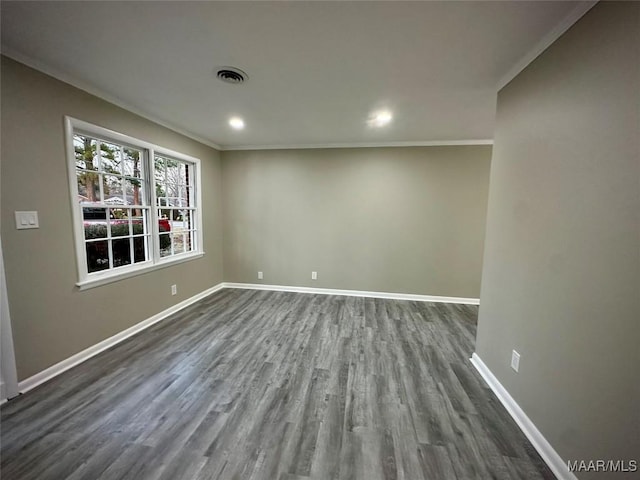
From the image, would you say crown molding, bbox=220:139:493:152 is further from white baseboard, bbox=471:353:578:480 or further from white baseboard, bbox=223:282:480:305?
white baseboard, bbox=471:353:578:480

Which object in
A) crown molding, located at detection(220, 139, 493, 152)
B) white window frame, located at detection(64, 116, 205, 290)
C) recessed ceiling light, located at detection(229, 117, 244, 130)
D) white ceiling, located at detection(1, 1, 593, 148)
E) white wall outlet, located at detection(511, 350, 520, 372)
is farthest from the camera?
crown molding, located at detection(220, 139, 493, 152)

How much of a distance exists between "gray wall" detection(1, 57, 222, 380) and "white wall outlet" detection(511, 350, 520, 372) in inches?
141

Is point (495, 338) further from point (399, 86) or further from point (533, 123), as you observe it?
point (399, 86)

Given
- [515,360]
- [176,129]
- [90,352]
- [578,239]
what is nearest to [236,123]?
[176,129]

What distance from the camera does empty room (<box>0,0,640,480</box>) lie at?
4.02ft

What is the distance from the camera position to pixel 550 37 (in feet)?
4.90

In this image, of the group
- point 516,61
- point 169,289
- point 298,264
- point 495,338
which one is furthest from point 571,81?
point 169,289

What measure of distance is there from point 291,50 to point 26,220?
7.53ft

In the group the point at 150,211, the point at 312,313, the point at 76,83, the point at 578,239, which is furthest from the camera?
the point at 312,313

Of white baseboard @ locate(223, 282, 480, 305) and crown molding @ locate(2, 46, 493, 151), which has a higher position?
crown molding @ locate(2, 46, 493, 151)

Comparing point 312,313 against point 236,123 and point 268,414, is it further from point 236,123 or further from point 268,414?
point 236,123

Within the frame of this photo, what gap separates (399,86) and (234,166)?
313 centimetres

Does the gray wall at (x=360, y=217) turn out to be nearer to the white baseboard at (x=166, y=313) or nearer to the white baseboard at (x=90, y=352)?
the white baseboard at (x=166, y=313)

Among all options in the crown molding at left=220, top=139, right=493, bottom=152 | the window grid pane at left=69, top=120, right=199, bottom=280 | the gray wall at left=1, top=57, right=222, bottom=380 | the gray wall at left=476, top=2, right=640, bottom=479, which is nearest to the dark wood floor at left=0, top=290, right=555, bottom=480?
the gray wall at left=1, top=57, right=222, bottom=380
